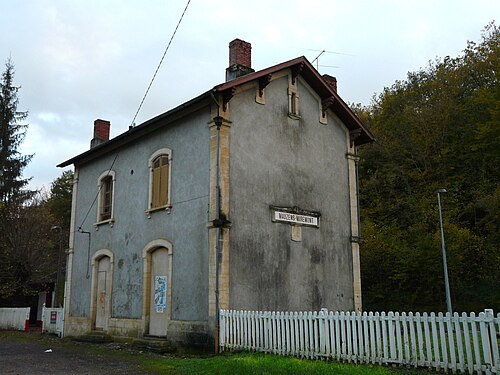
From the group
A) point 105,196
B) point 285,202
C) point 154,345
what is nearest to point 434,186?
point 285,202

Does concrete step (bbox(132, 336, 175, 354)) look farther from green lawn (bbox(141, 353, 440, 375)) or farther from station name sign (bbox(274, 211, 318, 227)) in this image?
station name sign (bbox(274, 211, 318, 227))

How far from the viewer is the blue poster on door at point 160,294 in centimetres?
1439

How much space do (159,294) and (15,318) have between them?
13089 mm

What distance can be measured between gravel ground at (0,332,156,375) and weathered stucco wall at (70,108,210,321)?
5.95ft

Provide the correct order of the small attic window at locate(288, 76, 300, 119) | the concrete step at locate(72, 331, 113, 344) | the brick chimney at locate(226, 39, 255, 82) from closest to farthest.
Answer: the brick chimney at locate(226, 39, 255, 82) → the small attic window at locate(288, 76, 300, 119) → the concrete step at locate(72, 331, 113, 344)

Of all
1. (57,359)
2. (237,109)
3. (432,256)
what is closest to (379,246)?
(432,256)

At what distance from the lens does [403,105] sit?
39.4 metres

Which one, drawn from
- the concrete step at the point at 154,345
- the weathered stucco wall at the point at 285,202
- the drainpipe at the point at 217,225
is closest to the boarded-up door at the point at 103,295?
the concrete step at the point at 154,345

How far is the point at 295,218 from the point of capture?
1470 cm

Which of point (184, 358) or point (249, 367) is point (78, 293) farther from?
point (249, 367)

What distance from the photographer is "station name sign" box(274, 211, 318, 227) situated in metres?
14.3

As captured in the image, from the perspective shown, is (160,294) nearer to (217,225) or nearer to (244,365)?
(217,225)

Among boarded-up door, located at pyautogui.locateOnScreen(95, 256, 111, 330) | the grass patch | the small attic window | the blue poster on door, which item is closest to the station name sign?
the small attic window

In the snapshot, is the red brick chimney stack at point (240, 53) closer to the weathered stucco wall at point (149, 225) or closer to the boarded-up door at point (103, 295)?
the weathered stucco wall at point (149, 225)
